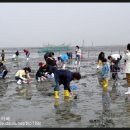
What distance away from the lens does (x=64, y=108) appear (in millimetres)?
10859

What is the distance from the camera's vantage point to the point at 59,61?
89.6 feet

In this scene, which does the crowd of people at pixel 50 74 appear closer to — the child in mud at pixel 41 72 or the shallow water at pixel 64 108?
the child in mud at pixel 41 72

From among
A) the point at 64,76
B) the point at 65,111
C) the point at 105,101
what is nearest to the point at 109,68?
the point at 105,101

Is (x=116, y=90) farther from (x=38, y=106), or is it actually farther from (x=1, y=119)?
(x=1, y=119)

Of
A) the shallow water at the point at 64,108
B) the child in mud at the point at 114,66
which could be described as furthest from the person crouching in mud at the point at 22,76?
the child in mud at the point at 114,66

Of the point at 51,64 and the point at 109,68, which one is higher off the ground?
the point at 51,64

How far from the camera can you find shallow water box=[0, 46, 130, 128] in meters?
8.95

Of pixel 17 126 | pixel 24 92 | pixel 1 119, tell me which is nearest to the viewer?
pixel 17 126

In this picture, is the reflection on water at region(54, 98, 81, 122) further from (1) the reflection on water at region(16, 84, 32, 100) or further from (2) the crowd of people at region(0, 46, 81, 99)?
(1) the reflection on water at region(16, 84, 32, 100)

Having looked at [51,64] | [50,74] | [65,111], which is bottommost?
[65,111]

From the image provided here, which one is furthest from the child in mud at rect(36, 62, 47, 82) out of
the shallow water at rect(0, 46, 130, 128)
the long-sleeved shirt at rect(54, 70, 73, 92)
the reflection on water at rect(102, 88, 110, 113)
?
the long-sleeved shirt at rect(54, 70, 73, 92)

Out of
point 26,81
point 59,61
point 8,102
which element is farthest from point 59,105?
point 59,61

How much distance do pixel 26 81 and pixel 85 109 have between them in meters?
7.63

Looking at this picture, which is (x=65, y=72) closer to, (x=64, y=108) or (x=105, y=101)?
(x=64, y=108)
